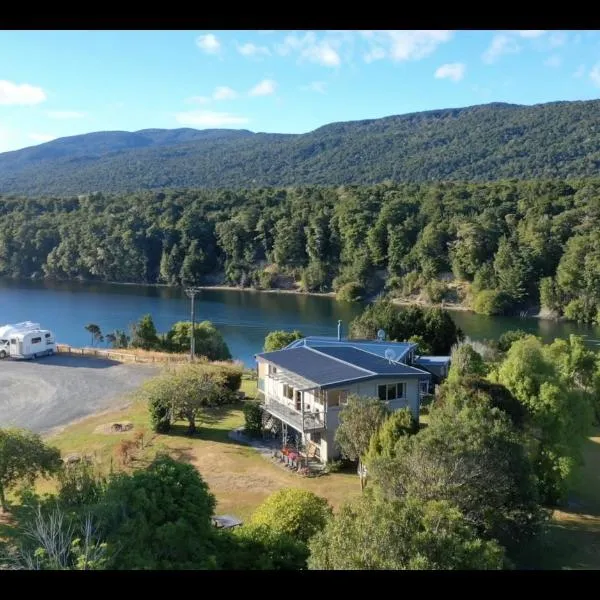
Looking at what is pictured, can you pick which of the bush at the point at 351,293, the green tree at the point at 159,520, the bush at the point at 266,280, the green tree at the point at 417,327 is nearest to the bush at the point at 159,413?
the green tree at the point at 159,520

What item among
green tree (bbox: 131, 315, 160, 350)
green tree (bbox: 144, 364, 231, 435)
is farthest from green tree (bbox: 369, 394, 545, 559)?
green tree (bbox: 131, 315, 160, 350)

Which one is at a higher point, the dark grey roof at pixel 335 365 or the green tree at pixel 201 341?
the dark grey roof at pixel 335 365

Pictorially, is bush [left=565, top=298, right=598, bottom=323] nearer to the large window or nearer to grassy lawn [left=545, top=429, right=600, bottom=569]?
grassy lawn [left=545, top=429, right=600, bottom=569]

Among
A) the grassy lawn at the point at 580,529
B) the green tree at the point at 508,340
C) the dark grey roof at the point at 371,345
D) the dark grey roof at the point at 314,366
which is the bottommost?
the grassy lawn at the point at 580,529

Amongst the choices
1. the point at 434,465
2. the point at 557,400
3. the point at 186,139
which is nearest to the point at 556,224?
the point at 557,400

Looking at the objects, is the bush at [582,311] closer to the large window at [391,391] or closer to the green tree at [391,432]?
the large window at [391,391]

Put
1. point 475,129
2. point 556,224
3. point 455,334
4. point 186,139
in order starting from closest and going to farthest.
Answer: point 455,334 < point 556,224 < point 475,129 < point 186,139
